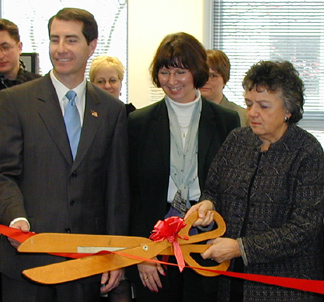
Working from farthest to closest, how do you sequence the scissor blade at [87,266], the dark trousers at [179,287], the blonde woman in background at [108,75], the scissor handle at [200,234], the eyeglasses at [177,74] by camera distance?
the blonde woman in background at [108,75]
the eyeglasses at [177,74]
the dark trousers at [179,287]
the scissor handle at [200,234]
the scissor blade at [87,266]

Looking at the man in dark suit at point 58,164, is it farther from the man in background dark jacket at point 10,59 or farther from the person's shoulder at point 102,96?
the man in background dark jacket at point 10,59

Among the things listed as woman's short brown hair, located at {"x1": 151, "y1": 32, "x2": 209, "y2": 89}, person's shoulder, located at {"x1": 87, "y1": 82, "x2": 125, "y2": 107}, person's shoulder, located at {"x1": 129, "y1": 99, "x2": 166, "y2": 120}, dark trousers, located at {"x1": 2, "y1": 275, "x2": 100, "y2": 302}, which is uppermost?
woman's short brown hair, located at {"x1": 151, "y1": 32, "x2": 209, "y2": 89}

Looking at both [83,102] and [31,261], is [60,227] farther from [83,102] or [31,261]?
[83,102]

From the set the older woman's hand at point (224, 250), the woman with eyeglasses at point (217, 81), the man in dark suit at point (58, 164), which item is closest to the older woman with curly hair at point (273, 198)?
the older woman's hand at point (224, 250)

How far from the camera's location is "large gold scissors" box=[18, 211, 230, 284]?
1743 mm

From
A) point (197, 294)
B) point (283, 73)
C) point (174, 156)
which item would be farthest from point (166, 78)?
point (197, 294)

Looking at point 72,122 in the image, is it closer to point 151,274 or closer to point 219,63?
point 151,274

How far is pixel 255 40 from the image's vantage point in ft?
16.6

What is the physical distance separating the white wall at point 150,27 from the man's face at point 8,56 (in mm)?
1829

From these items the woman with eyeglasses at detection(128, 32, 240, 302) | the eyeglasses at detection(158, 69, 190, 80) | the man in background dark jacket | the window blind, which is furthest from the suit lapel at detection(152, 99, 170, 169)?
the window blind

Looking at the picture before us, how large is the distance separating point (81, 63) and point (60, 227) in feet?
2.45

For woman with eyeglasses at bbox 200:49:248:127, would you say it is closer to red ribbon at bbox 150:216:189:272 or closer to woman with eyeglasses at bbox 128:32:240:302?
woman with eyeglasses at bbox 128:32:240:302

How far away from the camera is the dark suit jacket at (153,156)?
2.33 m

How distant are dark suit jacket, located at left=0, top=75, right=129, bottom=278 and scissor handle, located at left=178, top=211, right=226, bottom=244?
18.5 inches
